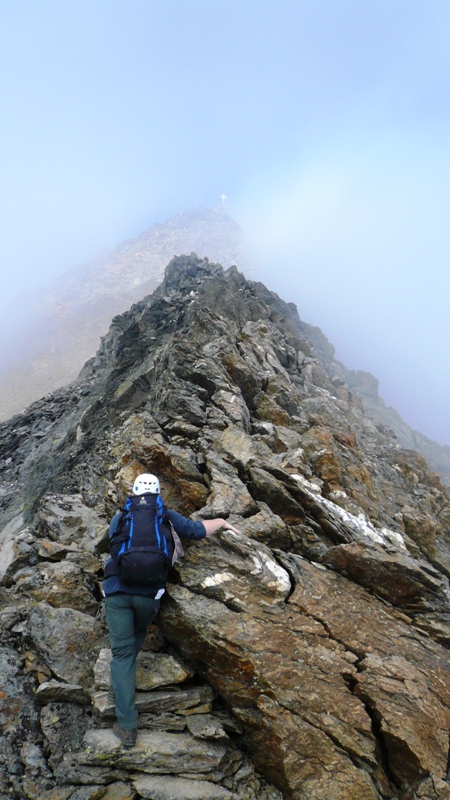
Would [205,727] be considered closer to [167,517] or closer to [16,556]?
[167,517]

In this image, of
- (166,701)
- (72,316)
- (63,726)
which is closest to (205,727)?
(166,701)

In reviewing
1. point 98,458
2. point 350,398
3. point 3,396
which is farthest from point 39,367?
point 98,458

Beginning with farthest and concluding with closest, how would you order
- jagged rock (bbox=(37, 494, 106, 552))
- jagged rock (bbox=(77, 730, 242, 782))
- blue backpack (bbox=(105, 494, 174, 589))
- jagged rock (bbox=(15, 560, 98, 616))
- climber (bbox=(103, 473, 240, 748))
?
jagged rock (bbox=(37, 494, 106, 552)), jagged rock (bbox=(15, 560, 98, 616)), blue backpack (bbox=(105, 494, 174, 589)), climber (bbox=(103, 473, 240, 748)), jagged rock (bbox=(77, 730, 242, 782))

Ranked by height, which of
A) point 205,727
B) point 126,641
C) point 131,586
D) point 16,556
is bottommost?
point 16,556

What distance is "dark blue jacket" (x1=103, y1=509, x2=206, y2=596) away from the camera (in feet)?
23.2

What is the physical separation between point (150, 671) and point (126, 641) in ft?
3.10

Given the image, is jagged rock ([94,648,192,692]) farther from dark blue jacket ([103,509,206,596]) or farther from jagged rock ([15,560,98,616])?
jagged rock ([15,560,98,616])

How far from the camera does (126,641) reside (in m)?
7.05

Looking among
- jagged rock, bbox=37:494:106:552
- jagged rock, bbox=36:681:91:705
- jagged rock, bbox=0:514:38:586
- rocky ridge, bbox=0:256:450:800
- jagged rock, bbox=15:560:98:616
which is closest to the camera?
rocky ridge, bbox=0:256:450:800

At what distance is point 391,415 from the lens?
79.1 m

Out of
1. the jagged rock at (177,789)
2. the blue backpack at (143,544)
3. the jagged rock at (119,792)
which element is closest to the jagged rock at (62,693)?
the jagged rock at (119,792)

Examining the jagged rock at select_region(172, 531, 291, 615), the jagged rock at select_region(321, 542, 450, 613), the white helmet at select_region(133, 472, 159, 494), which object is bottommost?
the jagged rock at select_region(172, 531, 291, 615)

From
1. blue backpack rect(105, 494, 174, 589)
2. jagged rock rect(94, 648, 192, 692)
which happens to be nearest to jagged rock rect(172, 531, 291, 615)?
blue backpack rect(105, 494, 174, 589)

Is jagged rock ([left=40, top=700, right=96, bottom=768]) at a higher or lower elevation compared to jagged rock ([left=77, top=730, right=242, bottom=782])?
lower
